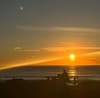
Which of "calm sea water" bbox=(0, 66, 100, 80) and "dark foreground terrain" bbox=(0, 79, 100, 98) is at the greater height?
"calm sea water" bbox=(0, 66, 100, 80)

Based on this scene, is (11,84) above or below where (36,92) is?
above

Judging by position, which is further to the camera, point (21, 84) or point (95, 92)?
point (21, 84)

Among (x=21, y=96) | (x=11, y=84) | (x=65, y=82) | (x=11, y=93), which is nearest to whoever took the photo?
(x=21, y=96)

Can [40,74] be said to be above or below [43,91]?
above

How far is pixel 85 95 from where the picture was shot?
30.1 metres

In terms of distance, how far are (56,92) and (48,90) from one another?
5.00 feet

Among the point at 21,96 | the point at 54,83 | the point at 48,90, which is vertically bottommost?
the point at 21,96

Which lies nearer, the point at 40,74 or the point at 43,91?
the point at 43,91

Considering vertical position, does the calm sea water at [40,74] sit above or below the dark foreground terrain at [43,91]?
above

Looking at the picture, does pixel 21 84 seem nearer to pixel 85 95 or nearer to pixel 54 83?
pixel 54 83

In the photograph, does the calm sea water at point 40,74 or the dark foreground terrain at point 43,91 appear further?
the calm sea water at point 40,74

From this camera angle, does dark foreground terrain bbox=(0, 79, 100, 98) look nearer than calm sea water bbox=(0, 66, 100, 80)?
Yes

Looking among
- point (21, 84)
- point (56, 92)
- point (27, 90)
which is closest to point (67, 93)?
point (56, 92)

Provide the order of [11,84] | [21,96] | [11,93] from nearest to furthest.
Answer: [21,96] < [11,93] < [11,84]
